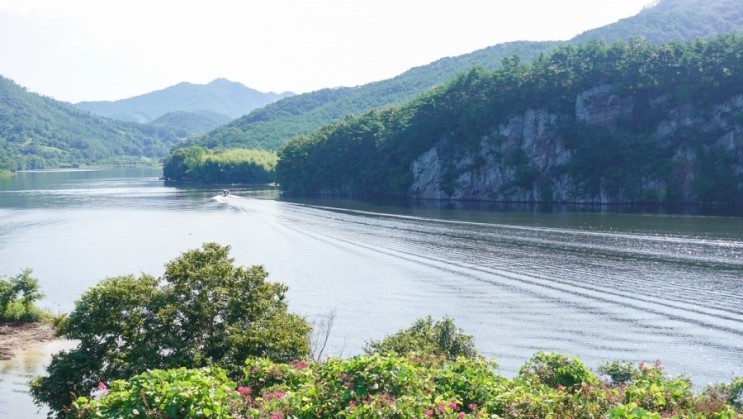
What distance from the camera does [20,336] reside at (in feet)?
119

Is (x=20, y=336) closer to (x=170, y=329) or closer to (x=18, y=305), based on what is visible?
(x=18, y=305)

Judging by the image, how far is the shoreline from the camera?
111ft

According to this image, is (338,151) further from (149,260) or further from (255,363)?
(255,363)

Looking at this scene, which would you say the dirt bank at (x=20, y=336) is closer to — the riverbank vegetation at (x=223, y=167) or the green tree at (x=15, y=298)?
the green tree at (x=15, y=298)

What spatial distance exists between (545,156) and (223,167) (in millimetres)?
102218

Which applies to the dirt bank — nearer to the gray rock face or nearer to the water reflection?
the water reflection

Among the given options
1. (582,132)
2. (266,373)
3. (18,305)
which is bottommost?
(18,305)

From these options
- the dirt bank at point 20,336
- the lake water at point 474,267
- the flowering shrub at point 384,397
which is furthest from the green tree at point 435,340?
the dirt bank at point 20,336

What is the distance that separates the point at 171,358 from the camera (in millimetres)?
Answer: 22016

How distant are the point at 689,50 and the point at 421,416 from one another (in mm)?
112619

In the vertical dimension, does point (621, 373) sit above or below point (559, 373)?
below

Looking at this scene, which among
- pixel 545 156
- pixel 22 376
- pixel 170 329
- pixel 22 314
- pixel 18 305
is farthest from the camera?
pixel 545 156

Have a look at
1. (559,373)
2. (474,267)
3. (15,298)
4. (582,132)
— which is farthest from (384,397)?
(582,132)

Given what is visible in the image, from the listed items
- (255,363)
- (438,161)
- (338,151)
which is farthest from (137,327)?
(338,151)
